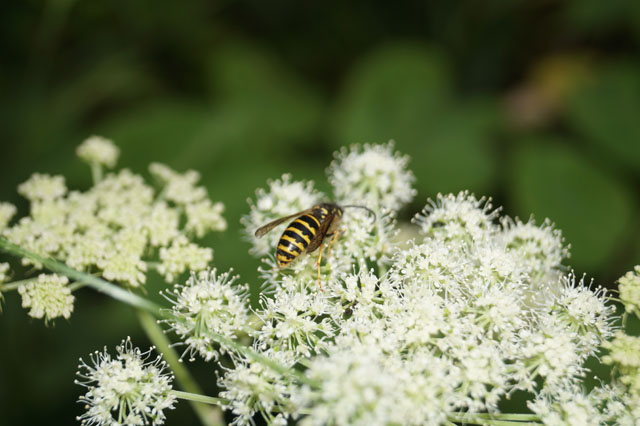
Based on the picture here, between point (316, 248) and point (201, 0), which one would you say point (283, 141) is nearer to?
point (201, 0)

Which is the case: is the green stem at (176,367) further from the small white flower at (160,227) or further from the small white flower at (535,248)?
the small white flower at (535,248)

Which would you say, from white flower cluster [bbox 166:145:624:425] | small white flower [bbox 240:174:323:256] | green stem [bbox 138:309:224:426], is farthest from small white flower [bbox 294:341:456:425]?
small white flower [bbox 240:174:323:256]

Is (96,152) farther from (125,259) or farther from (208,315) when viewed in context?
(208,315)

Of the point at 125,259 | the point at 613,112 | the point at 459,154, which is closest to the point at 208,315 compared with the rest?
the point at 125,259

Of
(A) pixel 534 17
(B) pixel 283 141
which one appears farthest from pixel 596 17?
(B) pixel 283 141

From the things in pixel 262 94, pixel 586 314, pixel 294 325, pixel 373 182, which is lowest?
pixel 294 325

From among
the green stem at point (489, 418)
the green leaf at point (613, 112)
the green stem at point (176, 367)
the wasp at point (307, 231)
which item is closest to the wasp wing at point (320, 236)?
the wasp at point (307, 231)

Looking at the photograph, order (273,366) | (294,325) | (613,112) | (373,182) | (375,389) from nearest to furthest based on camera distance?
(375,389) < (273,366) < (294,325) < (373,182) < (613,112)

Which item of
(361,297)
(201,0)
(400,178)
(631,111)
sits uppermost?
(201,0)
